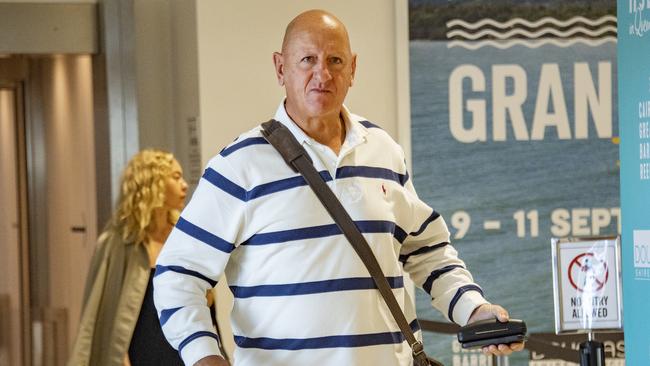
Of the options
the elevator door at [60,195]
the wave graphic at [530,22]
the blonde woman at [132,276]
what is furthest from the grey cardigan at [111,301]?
the elevator door at [60,195]

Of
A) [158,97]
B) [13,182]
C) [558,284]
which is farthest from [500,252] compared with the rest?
[13,182]

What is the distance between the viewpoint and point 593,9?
7.38 m

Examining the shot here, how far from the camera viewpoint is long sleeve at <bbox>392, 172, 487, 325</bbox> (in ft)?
11.2

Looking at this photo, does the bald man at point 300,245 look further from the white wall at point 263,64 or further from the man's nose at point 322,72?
the white wall at point 263,64

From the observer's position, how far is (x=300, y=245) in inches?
125

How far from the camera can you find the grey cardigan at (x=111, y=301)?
5.40 m

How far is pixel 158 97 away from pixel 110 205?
718mm

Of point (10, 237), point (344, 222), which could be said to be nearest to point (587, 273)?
point (344, 222)

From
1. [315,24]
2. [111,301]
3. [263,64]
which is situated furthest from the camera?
[263,64]

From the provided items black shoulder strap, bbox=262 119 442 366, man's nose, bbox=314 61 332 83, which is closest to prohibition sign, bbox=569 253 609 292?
black shoulder strap, bbox=262 119 442 366

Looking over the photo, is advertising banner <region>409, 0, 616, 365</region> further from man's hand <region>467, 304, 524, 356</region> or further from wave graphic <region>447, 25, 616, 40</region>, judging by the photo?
man's hand <region>467, 304, 524, 356</region>

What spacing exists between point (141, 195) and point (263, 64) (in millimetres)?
1612

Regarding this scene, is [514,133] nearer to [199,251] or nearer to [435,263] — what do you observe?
[435,263]

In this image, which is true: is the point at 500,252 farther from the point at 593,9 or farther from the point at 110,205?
the point at 110,205
